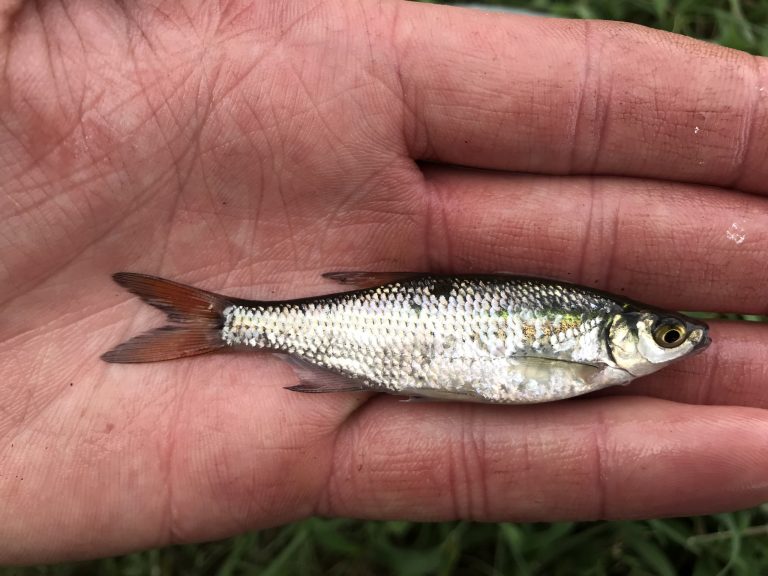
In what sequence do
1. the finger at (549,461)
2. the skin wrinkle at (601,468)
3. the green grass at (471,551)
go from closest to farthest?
the finger at (549,461), the skin wrinkle at (601,468), the green grass at (471,551)

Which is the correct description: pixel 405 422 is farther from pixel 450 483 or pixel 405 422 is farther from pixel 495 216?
pixel 495 216

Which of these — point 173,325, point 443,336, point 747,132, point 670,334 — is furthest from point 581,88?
point 173,325

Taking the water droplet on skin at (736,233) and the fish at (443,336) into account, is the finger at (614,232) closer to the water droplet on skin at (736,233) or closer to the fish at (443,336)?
the water droplet on skin at (736,233)

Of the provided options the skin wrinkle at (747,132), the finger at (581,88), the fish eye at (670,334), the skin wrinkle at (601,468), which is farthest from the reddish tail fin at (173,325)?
the skin wrinkle at (747,132)

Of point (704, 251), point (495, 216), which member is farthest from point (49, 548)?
point (704, 251)

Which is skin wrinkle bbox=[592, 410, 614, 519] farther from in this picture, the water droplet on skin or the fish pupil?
the water droplet on skin

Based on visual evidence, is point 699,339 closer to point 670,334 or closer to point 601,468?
point 670,334

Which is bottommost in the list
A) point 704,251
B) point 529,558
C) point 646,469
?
point 529,558
